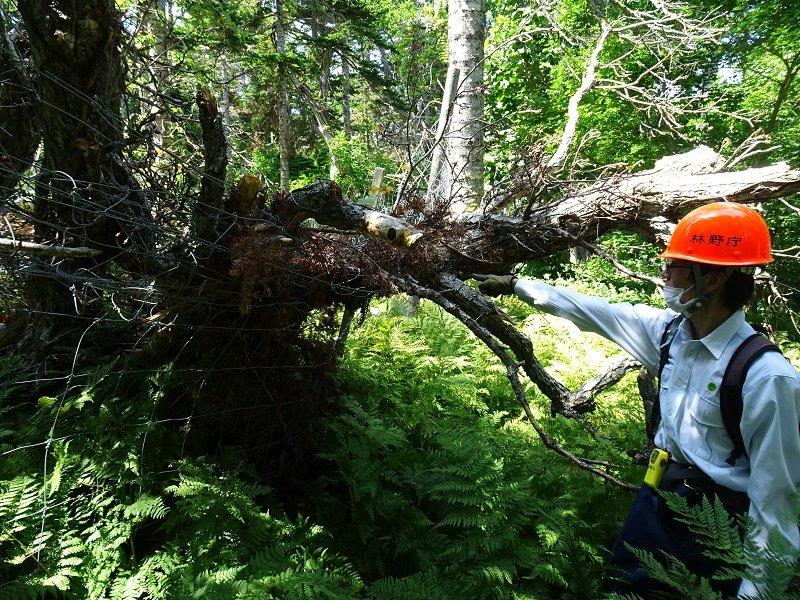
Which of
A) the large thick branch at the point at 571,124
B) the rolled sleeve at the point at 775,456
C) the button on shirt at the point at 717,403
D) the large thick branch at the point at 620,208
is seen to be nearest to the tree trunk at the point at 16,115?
the large thick branch at the point at 620,208

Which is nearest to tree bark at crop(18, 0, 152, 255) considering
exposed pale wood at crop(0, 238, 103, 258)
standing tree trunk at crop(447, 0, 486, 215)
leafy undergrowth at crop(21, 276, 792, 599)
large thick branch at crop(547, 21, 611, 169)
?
exposed pale wood at crop(0, 238, 103, 258)

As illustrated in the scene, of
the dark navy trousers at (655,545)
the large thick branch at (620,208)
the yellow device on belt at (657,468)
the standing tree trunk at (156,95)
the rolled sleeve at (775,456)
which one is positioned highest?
the standing tree trunk at (156,95)

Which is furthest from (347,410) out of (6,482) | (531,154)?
(531,154)

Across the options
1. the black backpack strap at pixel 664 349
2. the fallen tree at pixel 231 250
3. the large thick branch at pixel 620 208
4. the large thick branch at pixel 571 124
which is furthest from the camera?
the large thick branch at pixel 571 124

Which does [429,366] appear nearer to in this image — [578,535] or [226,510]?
[578,535]

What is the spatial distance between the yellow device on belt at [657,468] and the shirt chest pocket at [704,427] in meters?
0.16

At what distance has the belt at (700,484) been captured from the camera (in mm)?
1930

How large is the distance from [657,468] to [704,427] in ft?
1.11

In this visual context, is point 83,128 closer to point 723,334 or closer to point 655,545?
point 723,334

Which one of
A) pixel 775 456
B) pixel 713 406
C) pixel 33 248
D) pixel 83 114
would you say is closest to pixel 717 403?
pixel 713 406

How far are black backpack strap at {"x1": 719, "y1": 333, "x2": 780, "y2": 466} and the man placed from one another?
0.02 meters

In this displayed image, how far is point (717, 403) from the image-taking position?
6.41 ft

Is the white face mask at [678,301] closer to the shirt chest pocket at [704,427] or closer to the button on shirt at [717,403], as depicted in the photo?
the button on shirt at [717,403]

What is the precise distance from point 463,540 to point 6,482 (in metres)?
2.94
